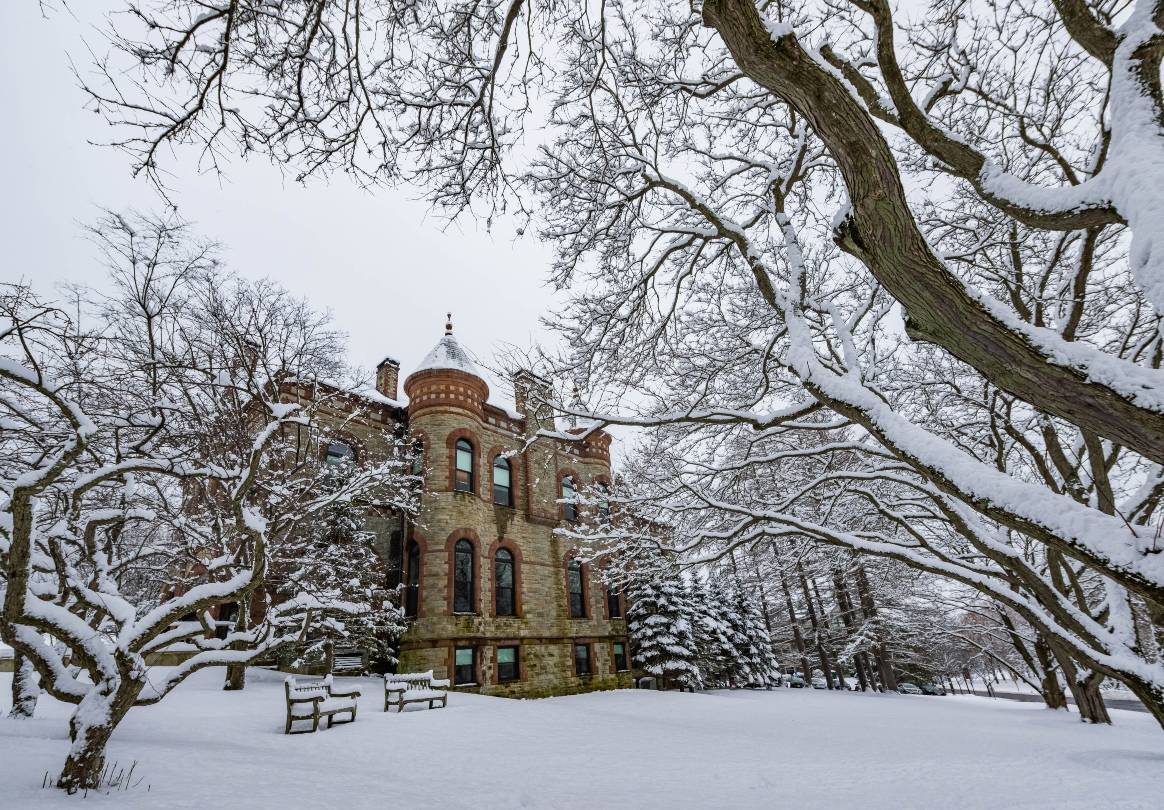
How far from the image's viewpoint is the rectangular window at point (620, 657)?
21108mm

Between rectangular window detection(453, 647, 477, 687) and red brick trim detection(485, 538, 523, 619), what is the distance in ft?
4.20

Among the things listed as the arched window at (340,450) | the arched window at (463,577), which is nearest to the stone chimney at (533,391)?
the arched window at (463,577)

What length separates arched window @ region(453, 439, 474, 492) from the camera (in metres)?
18.2

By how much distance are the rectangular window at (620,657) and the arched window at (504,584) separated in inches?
220

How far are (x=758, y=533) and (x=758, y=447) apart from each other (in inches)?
140

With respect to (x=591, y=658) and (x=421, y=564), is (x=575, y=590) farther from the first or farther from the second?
(x=421, y=564)

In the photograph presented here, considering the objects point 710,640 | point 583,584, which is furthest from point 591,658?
point 710,640

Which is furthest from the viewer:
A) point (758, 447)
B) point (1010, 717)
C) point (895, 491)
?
point (1010, 717)

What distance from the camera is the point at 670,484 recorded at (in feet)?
31.5

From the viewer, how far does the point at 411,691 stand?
1230 cm

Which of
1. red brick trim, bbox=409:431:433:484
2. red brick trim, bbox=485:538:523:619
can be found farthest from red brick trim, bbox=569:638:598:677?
red brick trim, bbox=409:431:433:484

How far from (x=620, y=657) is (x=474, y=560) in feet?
27.1

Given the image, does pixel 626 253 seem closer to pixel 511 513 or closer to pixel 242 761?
pixel 242 761

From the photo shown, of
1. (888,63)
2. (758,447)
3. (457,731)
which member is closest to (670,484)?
(758,447)
